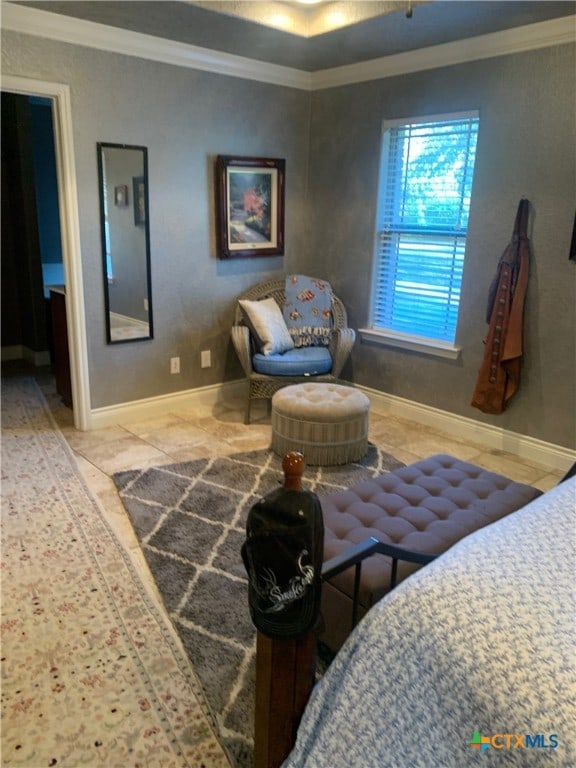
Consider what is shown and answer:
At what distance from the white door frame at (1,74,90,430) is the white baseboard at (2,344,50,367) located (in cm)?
175

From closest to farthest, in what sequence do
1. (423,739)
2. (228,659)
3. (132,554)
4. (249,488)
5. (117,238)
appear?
(423,739) < (228,659) < (132,554) < (249,488) < (117,238)

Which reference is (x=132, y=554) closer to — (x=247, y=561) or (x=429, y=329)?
(x=247, y=561)

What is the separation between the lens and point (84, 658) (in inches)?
72.6

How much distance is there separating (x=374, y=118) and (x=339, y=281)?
3.90 ft

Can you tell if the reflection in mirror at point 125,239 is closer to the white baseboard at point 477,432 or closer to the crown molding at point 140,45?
the crown molding at point 140,45

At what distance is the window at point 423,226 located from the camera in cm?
362

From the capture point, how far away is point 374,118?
3977 millimetres

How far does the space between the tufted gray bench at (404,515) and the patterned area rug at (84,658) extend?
513mm

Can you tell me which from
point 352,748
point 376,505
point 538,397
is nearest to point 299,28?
point 538,397

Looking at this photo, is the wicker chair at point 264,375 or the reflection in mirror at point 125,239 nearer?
the reflection in mirror at point 125,239

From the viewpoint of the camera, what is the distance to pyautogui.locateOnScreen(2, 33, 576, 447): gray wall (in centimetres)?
318

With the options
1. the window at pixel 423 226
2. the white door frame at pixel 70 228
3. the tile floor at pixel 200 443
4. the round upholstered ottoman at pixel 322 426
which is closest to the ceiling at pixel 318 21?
the white door frame at pixel 70 228

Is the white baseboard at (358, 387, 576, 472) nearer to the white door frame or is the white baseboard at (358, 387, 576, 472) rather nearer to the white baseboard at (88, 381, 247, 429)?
the white baseboard at (88, 381, 247, 429)

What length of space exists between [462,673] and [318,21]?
3.48m
